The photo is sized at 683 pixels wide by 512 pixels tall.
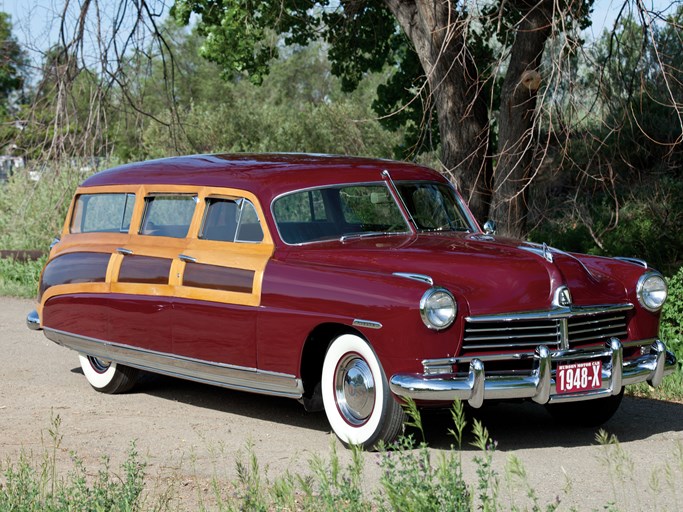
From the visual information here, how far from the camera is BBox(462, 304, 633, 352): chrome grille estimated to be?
649 centimetres

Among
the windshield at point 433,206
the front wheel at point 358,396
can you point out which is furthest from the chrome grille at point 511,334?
the windshield at point 433,206

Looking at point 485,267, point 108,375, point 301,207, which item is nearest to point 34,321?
point 108,375

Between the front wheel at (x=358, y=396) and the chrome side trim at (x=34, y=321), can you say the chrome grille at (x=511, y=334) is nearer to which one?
the front wheel at (x=358, y=396)

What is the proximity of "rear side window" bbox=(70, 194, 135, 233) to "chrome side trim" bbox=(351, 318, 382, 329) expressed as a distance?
2.78 m

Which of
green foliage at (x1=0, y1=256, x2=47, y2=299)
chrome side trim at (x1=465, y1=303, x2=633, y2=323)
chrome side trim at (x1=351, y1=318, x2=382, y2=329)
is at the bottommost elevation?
green foliage at (x1=0, y1=256, x2=47, y2=299)

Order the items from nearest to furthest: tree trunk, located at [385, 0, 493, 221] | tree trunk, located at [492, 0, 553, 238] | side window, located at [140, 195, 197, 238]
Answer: side window, located at [140, 195, 197, 238], tree trunk, located at [492, 0, 553, 238], tree trunk, located at [385, 0, 493, 221]

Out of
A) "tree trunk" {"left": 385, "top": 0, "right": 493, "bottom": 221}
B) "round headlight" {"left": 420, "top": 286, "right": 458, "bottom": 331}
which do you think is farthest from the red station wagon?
"tree trunk" {"left": 385, "top": 0, "right": 493, "bottom": 221}

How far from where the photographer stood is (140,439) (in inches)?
287

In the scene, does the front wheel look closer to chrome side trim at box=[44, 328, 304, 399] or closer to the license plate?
chrome side trim at box=[44, 328, 304, 399]

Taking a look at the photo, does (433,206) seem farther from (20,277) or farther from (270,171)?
(20,277)

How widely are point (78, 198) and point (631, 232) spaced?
7.90m

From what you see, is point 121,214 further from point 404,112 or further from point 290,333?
point 404,112

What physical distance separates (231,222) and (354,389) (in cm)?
162

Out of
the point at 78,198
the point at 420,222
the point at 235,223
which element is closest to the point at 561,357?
the point at 420,222
